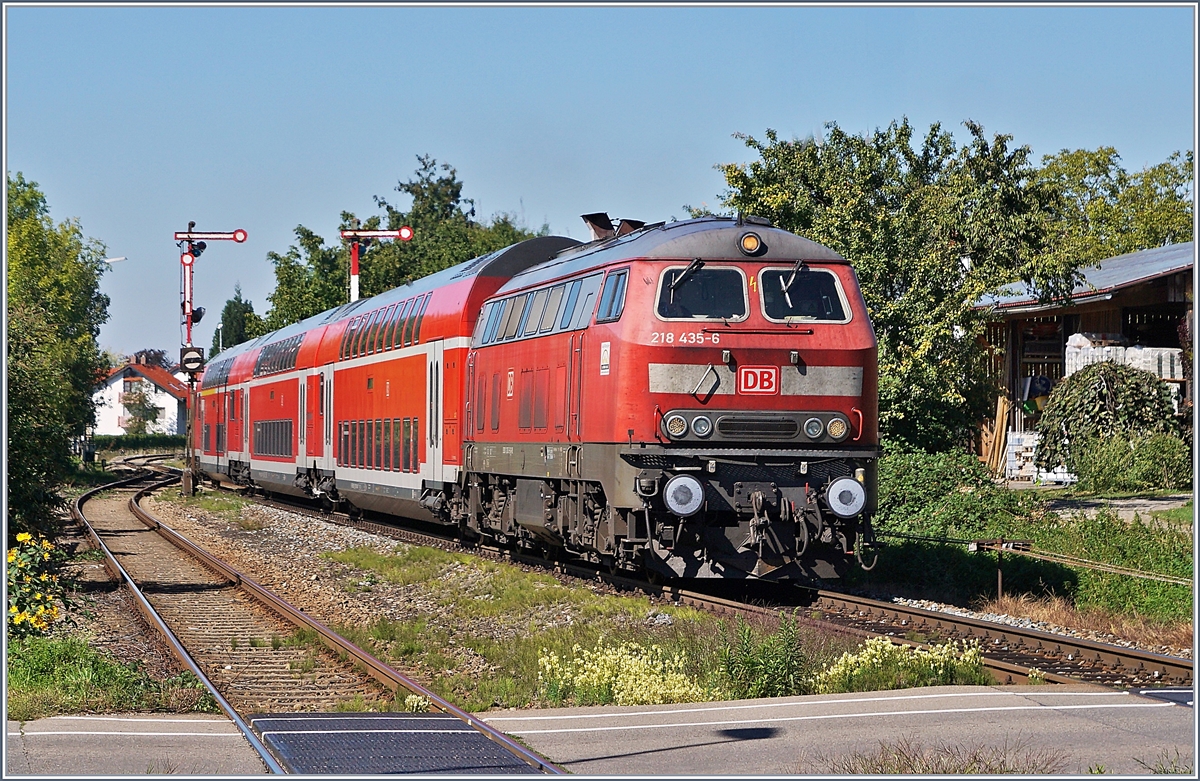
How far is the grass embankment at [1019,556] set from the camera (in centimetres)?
1483

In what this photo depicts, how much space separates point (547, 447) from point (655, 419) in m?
2.63

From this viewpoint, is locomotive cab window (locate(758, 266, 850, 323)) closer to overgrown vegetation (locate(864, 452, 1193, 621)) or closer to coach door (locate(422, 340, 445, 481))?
overgrown vegetation (locate(864, 452, 1193, 621))

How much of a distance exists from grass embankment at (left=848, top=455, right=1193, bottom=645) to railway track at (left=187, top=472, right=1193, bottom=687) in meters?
1.70

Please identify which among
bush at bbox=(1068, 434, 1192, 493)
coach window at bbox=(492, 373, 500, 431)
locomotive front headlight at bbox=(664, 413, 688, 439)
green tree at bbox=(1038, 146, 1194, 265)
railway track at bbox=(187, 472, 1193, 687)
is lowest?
railway track at bbox=(187, 472, 1193, 687)

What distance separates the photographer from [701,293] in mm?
13883

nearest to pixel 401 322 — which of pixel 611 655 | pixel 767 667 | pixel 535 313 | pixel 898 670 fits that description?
pixel 535 313

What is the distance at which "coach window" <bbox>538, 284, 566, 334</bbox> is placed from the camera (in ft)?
52.2

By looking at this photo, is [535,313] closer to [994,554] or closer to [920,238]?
[994,554]

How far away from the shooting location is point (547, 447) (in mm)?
15820

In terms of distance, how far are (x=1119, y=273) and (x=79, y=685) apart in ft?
95.4

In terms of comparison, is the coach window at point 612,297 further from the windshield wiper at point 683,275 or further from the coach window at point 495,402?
the coach window at point 495,402

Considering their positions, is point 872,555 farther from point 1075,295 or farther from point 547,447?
point 1075,295

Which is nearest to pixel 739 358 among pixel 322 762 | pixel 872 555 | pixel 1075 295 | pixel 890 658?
pixel 872 555

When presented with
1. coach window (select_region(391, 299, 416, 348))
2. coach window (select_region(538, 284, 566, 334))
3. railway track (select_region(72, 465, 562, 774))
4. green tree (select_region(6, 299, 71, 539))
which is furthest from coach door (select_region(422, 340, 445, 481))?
green tree (select_region(6, 299, 71, 539))
